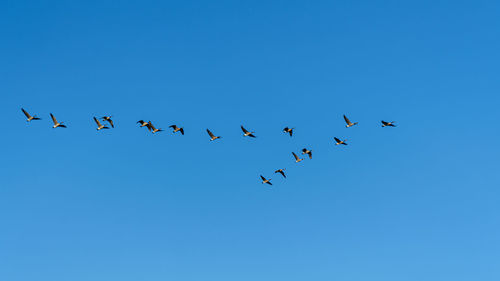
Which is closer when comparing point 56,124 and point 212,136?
point 56,124

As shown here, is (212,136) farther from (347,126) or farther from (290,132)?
(347,126)

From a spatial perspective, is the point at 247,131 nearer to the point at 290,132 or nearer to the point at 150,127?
the point at 290,132

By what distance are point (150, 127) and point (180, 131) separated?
572 centimetres

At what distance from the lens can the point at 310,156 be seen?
362ft

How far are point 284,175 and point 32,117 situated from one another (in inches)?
1864

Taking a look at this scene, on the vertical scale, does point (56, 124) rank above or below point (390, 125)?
below

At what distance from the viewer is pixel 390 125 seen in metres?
109

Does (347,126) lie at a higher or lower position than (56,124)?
higher

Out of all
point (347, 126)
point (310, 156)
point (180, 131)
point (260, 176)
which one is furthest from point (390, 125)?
point (180, 131)

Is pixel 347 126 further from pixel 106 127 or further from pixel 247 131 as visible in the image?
pixel 106 127

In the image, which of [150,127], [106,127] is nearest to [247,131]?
[150,127]

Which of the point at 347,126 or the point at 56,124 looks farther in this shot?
the point at 347,126

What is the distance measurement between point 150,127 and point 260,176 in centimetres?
2383

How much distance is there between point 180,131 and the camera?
360 ft
